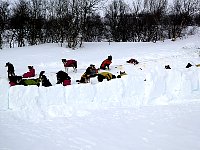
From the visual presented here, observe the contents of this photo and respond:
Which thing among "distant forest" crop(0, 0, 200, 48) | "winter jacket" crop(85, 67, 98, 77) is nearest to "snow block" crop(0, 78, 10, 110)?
"winter jacket" crop(85, 67, 98, 77)

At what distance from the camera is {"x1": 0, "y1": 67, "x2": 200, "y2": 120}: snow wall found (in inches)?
319

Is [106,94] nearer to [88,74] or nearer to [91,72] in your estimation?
[88,74]

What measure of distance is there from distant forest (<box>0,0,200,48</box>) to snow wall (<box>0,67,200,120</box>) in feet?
41.1

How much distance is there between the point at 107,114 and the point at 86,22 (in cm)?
Answer: 1858

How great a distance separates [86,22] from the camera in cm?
2519

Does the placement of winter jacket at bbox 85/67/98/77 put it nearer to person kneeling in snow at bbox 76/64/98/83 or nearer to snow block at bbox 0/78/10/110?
person kneeling in snow at bbox 76/64/98/83

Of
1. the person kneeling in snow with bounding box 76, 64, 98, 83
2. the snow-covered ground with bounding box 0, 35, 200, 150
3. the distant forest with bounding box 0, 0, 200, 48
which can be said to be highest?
the distant forest with bounding box 0, 0, 200, 48

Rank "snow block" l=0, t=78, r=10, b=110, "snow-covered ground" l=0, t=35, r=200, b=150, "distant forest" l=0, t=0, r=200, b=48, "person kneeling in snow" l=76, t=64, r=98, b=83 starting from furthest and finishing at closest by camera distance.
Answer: "distant forest" l=0, t=0, r=200, b=48 → "person kneeling in snow" l=76, t=64, r=98, b=83 → "snow block" l=0, t=78, r=10, b=110 → "snow-covered ground" l=0, t=35, r=200, b=150

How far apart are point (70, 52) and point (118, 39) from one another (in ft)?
64.9

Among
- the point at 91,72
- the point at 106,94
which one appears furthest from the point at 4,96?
the point at 91,72

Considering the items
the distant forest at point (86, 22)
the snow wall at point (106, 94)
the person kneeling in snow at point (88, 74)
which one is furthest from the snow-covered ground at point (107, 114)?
the distant forest at point (86, 22)

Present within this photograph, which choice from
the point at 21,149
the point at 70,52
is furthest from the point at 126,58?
the point at 21,149

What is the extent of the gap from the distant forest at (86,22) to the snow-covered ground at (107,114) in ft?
41.2

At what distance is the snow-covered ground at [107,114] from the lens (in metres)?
5.64
